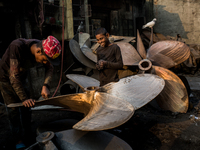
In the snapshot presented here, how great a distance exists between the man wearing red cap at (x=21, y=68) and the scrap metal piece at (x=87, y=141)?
1.96 ft

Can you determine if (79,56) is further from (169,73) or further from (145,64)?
(169,73)

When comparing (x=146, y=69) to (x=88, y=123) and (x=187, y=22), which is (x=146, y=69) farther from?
(x=187, y=22)

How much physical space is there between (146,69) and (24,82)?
259 centimetres

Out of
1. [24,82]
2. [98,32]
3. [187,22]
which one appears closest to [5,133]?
[24,82]

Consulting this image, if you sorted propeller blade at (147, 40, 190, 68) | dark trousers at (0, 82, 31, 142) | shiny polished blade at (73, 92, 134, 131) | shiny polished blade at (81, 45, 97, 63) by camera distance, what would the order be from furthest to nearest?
shiny polished blade at (81, 45, 97, 63), propeller blade at (147, 40, 190, 68), dark trousers at (0, 82, 31, 142), shiny polished blade at (73, 92, 134, 131)

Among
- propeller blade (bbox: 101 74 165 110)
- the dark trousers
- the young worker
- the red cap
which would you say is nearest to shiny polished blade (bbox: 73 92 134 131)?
propeller blade (bbox: 101 74 165 110)

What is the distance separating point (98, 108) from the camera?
5.64ft

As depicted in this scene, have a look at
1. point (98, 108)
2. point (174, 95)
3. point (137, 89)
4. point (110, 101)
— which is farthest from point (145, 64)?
point (98, 108)

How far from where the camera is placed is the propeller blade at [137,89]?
208 cm

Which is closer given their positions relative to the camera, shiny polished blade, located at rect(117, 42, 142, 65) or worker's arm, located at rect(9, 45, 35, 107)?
worker's arm, located at rect(9, 45, 35, 107)

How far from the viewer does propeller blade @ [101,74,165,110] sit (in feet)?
6.82

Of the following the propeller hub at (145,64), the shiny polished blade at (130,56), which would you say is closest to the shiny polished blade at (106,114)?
the propeller hub at (145,64)

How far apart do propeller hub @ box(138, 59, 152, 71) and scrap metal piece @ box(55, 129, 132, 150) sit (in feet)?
6.87

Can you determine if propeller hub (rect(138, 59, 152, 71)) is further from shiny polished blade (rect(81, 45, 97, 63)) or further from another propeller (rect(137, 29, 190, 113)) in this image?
shiny polished blade (rect(81, 45, 97, 63))
